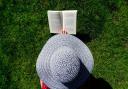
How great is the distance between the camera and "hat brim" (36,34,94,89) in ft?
15.0

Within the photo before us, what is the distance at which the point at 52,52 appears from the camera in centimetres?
455

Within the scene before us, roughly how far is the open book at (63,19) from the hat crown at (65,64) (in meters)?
0.81

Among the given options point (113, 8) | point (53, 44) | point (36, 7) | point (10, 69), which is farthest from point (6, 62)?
point (113, 8)

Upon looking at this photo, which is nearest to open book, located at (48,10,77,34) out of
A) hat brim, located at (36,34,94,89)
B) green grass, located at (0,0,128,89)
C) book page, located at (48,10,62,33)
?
book page, located at (48,10,62,33)

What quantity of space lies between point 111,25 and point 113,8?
23cm

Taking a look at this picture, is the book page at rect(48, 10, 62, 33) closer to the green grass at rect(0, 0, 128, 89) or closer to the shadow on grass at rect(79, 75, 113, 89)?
the green grass at rect(0, 0, 128, 89)

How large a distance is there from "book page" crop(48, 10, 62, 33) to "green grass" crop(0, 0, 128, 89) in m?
0.30

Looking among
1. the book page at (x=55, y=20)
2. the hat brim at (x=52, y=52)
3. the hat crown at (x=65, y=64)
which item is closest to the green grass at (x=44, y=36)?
the book page at (x=55, y=20)

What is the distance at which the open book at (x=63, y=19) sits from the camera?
17.0 ft

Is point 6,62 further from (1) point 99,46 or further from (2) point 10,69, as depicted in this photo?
(1) point 99,46

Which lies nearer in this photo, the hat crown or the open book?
the hat crown

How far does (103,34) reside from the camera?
5.61 m

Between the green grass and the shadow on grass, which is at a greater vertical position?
the green grass

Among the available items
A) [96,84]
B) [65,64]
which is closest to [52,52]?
[65,64]
